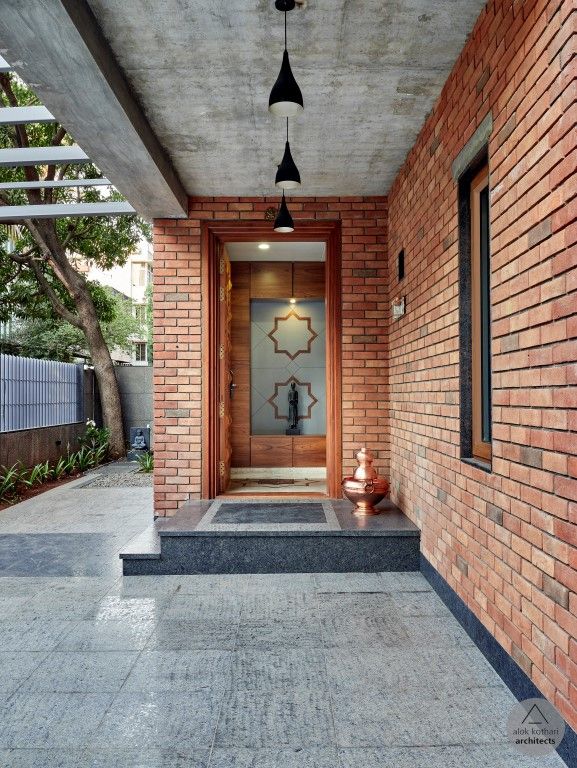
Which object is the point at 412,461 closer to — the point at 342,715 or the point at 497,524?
the point at 497,524

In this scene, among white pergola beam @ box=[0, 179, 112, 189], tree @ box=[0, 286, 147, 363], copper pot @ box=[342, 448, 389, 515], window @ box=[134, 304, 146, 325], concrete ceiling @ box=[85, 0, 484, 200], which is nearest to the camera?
concrete ceiling @ box=[85, 0, 484, 200]

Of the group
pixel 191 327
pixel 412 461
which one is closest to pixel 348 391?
pixel 412 461

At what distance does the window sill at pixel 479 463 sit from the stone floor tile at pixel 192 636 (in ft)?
4.57

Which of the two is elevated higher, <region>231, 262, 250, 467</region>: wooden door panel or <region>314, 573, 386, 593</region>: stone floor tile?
<region>231, 262, 250, 467</region>: wooden door panel

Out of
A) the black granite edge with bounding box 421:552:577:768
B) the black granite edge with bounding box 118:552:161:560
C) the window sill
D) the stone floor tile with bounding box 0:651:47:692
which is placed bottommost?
the stone floor tile with bounding box 0:651:47:692

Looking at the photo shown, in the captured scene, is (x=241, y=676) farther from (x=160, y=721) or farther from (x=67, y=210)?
(x=67, y=210)

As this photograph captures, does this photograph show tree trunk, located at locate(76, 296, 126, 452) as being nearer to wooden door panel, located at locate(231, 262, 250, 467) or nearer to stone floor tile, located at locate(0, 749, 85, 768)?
wooden door panel, located at locate(231, 262, 250, 467)

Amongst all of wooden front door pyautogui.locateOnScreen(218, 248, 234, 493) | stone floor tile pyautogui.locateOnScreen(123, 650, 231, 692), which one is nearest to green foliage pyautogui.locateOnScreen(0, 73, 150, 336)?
wooden front door pyautogui.locateOnScreen(218, 248, 234, 493)

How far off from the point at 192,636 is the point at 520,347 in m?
1.97

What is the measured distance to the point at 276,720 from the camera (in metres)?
1.99

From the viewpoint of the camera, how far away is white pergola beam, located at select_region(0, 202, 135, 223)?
16.9 feet

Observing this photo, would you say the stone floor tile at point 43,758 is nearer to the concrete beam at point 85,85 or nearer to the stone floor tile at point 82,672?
the stone floor tile at point 82,672

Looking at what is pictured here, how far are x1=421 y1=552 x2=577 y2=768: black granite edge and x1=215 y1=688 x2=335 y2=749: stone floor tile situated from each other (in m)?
0.72

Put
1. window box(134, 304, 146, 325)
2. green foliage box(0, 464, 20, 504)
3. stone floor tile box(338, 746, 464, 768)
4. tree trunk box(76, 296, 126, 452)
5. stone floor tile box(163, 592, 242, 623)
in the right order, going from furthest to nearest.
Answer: window box(134, 304, 146, 325) → tree trunk box(76, 296, 126, 452) → green foliage box(0, 464, 20, 504) → stone floor tile box(163, 592, 242, 623) → stone floor tile box(338, 746, 464, 768)
